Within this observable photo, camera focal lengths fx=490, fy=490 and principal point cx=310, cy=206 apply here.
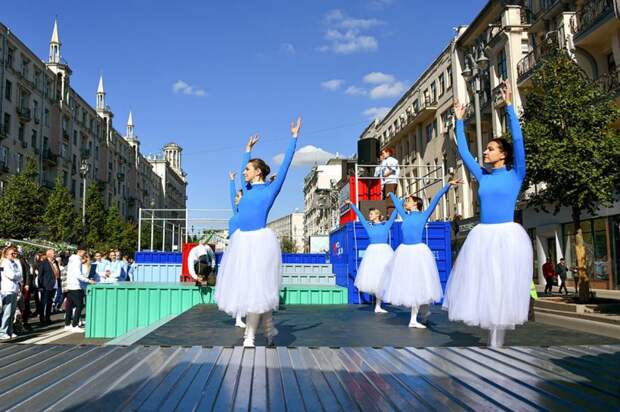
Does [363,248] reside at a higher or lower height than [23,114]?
lower

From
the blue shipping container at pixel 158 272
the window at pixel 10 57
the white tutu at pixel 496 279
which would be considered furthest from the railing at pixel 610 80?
the window at pixel 10 57

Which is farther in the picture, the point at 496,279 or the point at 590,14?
the point at 590,14

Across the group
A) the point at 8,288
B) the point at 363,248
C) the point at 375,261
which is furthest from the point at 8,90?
the point at 375,261

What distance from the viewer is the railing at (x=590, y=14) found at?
21697 mm

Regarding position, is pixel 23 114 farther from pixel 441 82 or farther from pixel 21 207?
pixel 441 82

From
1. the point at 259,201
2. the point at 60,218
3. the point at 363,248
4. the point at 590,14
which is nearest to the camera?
the point at 259,201

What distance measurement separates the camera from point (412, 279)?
7.56 metres

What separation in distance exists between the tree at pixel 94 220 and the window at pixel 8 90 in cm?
1080

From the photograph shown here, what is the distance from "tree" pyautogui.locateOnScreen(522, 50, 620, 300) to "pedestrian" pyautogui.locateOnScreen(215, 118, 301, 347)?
41.1ft

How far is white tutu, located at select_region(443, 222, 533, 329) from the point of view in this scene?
4980mm

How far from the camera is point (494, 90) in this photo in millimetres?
32125

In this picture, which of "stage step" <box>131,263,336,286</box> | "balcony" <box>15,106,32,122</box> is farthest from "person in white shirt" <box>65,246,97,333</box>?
"balcony" <box>15,106,32,122</box>

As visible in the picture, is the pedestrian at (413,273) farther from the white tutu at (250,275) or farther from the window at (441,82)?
the window at (441,82)

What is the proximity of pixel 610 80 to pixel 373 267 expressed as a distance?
1863 cm
